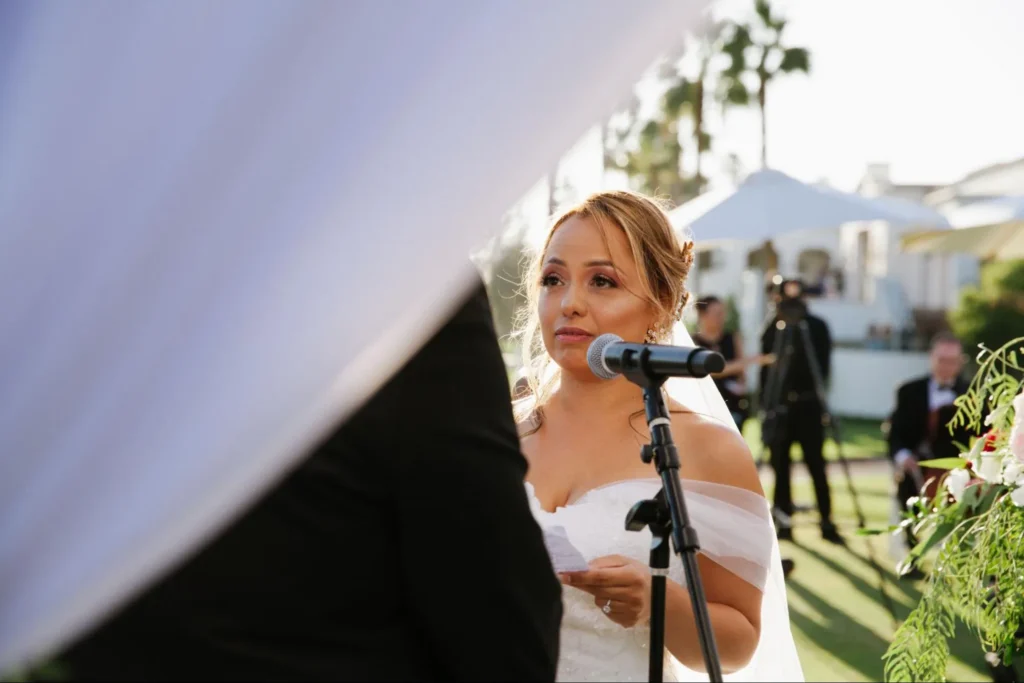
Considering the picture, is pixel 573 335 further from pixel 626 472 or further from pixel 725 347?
pixel 725 347

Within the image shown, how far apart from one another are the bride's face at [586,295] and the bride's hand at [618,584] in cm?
63

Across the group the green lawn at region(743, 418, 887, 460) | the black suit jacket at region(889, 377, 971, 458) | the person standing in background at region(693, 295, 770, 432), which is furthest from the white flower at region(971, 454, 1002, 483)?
the green lawn at region(743, 418, 887, 460)

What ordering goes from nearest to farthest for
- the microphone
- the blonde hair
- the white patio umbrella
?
the microphone → the blonde hair → the white patio umbrella

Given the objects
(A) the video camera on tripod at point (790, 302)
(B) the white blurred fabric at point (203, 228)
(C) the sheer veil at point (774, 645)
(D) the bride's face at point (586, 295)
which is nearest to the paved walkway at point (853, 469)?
(A) the video camera on tripod at point (790, 302)

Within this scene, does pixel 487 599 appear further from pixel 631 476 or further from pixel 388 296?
pixel 631 476

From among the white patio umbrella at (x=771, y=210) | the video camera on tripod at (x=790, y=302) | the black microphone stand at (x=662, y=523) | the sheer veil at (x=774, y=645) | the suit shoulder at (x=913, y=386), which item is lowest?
the suit shoulder at (x=913, y=386)

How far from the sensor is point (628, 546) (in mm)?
2906

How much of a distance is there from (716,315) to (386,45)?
888cm

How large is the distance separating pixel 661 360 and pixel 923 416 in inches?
272

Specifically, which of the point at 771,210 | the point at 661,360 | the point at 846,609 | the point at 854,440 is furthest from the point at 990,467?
the point at 854,440

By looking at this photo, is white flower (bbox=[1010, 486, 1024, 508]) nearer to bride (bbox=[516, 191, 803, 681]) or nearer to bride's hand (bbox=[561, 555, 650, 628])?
bride (bbox=[516, 191, 803, 681])

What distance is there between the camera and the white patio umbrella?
9.34m

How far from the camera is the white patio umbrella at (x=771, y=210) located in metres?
9.34

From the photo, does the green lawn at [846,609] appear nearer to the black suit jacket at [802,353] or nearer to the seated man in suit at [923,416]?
the seated man in suit at [923,416]
